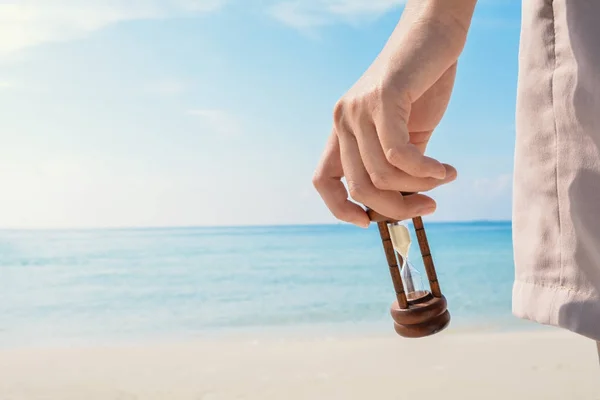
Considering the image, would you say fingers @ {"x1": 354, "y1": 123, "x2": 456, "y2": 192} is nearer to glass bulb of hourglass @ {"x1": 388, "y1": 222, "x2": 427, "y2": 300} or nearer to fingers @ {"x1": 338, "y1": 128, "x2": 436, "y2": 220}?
fingers @ {"x1": 338, "y1": 128, "x2": 436, "y2": 220}

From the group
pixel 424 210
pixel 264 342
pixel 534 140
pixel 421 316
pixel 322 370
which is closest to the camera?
pixel 534 140

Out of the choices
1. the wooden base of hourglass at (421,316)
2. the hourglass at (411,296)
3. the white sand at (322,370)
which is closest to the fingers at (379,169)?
the hourglass at (411,296)

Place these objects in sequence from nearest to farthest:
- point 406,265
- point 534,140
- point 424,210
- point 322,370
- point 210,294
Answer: point 534,140, point 424,210, point 406,265, point 322,370, point 210,294

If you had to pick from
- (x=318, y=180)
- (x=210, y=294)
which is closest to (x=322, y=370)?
(x=318, y=180)

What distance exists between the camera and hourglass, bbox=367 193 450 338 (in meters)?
1.32

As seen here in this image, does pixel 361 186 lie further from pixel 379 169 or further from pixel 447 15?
pixel 447 15

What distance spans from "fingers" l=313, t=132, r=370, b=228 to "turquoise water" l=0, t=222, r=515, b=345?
2991 millimetres

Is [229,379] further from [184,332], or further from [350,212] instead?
[350,212]

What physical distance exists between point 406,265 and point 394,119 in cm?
54

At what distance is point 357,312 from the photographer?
10.1 meters

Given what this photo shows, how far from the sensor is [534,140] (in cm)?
88

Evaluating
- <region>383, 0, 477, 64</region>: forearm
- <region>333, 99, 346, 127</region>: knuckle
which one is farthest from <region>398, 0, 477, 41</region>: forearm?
<region>333, 99, 346, 127</region>: knuckle

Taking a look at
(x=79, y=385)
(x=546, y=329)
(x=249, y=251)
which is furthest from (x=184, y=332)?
(x=249, y=251)

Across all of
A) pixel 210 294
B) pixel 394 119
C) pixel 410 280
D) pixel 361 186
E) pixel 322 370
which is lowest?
pixel 210 294
